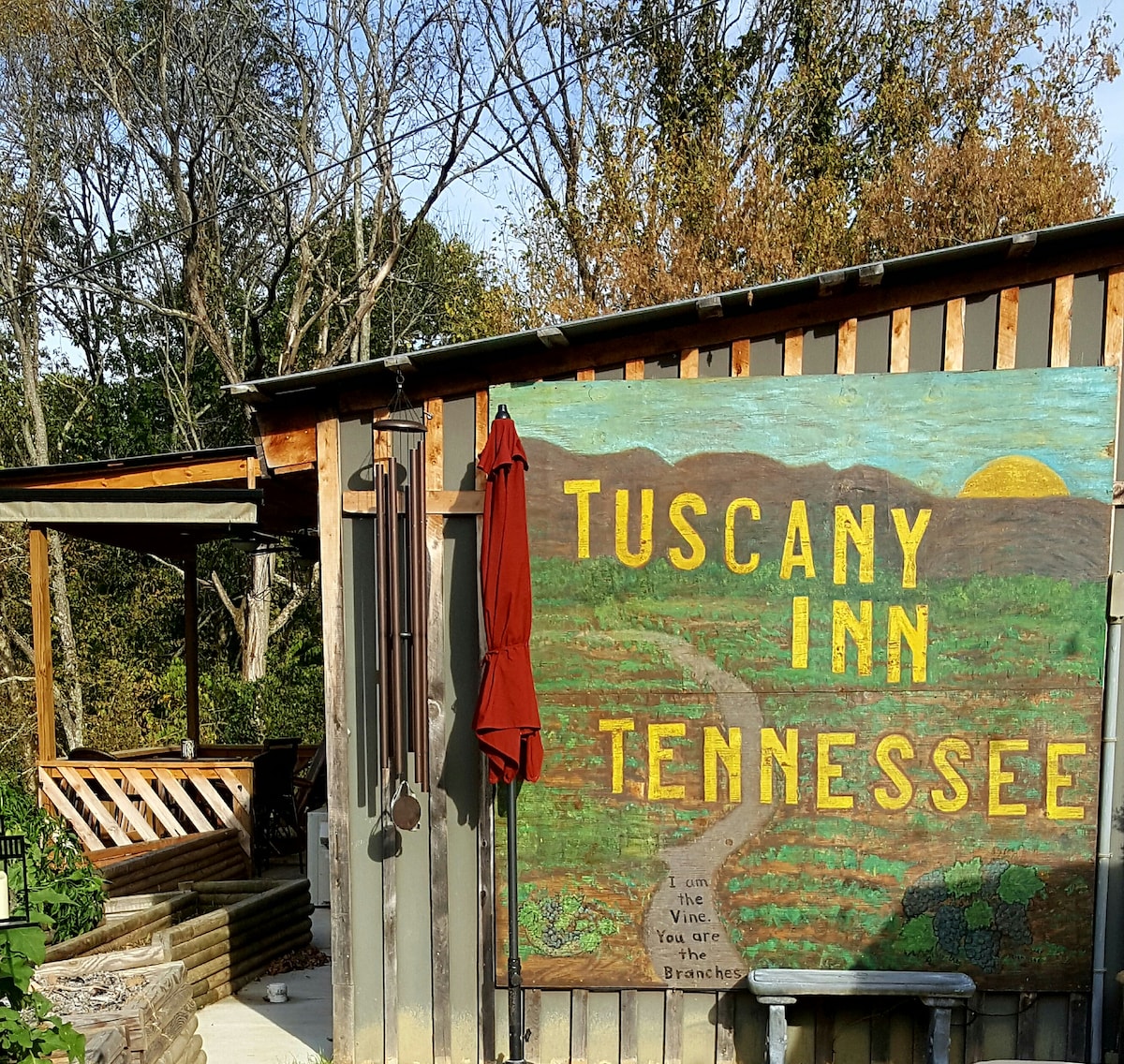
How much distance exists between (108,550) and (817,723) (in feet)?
55.8

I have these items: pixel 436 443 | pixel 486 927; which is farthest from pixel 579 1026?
pixel 436 443

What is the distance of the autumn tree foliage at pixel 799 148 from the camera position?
14.8 m

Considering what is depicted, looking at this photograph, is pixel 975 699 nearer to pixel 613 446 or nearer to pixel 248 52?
pixel 613 446

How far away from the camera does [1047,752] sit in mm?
5043

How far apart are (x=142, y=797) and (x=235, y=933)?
308 cm

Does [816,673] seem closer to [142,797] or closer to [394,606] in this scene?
[394,606]

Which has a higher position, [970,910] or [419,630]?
[419,630]

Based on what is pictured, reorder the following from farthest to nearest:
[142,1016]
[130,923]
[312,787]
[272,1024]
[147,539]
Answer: [312,787] < [147,539] < [130,923] < [272,1024] < [142,1016]

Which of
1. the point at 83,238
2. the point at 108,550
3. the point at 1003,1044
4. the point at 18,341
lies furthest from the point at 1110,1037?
the point at 83,238

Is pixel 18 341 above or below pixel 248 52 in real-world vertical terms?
below

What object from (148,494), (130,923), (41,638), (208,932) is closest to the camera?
(130,923)

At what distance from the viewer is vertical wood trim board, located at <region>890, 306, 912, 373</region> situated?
16.8ft

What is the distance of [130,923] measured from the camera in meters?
6.41

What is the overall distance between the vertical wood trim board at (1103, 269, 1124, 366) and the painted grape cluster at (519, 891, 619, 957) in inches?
148
